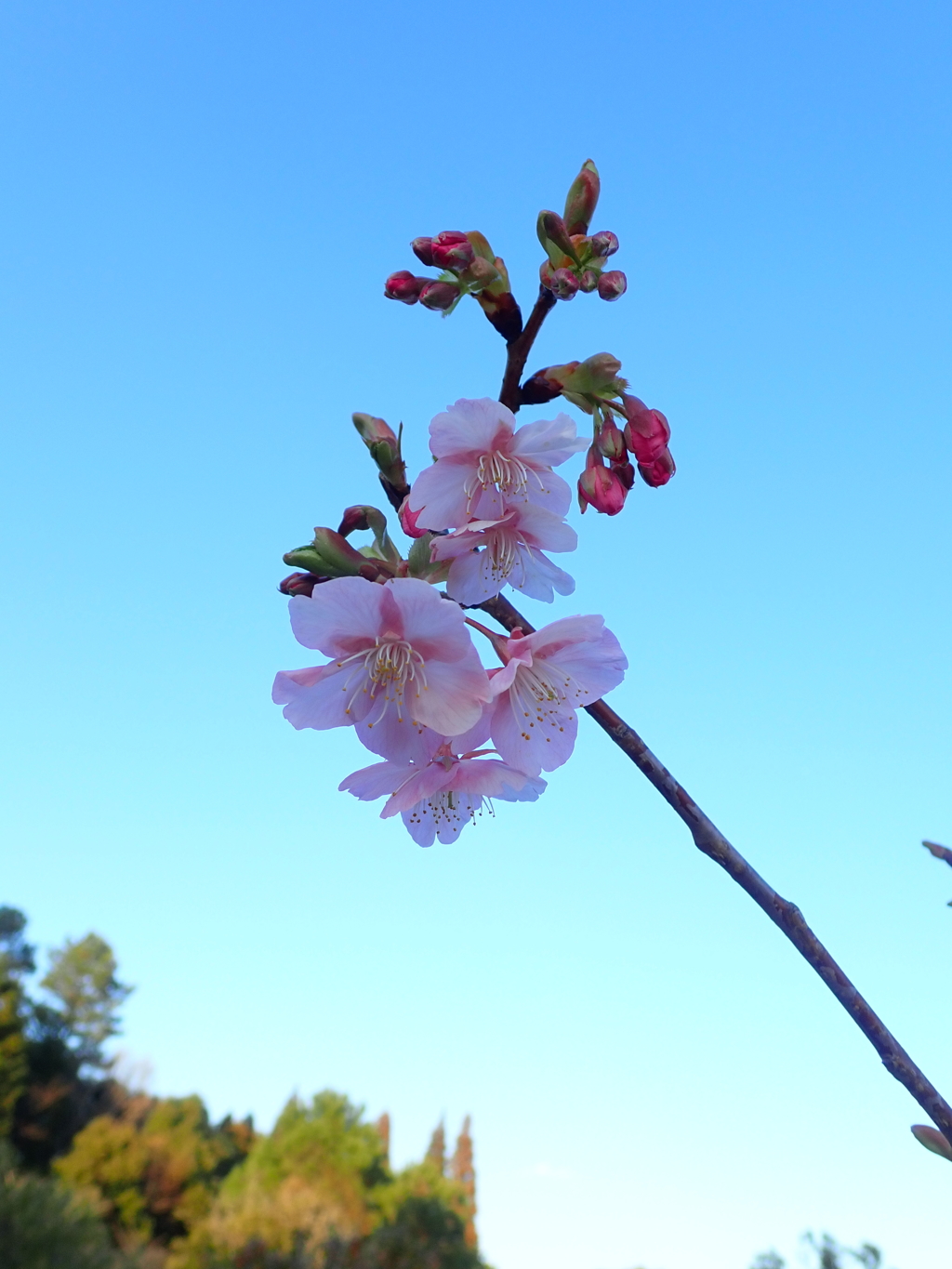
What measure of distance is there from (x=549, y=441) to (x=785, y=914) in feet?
2.43

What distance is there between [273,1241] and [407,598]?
89.4 ft

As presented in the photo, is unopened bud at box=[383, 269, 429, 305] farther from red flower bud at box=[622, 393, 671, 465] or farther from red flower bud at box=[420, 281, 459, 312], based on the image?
red flower bud at box=[622, 393, 671, 465]

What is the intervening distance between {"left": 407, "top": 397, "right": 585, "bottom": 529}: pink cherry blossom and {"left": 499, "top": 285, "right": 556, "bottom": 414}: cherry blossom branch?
0.03 metres

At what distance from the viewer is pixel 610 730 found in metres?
1.05

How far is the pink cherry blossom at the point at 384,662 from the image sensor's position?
4.09 feet

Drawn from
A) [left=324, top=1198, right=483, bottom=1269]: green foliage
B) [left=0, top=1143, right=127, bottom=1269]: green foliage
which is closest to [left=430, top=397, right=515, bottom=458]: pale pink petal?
[left=0, top=1143, right=127, bottom=1269]: green foliage

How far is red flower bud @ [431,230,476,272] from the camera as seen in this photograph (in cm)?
129

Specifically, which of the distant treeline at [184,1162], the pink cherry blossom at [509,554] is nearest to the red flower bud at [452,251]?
the pink cherry blossom at [509,554]

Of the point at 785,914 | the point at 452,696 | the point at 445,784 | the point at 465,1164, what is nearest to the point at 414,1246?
the point at 465,1164

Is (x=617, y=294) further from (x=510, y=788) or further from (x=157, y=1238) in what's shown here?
(x=157, y=1238)

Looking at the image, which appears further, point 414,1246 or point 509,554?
point 414,1246

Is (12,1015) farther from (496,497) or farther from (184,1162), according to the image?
(496,497)

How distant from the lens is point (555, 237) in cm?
129

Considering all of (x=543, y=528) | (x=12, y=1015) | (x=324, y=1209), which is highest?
(x=12, y=1015)
